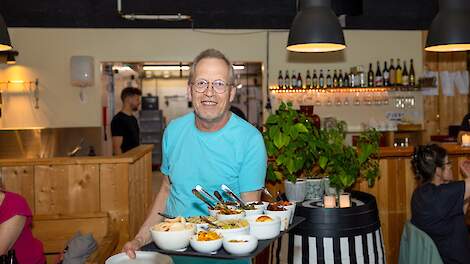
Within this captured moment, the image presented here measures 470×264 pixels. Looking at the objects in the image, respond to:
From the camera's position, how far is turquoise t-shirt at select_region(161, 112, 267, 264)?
6.46ft

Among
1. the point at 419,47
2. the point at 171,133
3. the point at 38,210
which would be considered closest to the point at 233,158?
the point at 171,133

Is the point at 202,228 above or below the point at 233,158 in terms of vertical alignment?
below

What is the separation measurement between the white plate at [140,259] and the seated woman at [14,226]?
53.4 inches

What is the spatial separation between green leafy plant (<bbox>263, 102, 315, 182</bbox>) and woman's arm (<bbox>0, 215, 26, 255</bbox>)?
156 cm

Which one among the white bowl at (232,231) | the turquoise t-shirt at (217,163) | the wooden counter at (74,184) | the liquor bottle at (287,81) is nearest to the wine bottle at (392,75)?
the liquor bottle at (287,81)

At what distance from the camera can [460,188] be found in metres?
3.15

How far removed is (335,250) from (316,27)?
208 centimetres

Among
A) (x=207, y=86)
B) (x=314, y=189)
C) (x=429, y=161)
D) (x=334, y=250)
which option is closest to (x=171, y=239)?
(x=207, y=86)

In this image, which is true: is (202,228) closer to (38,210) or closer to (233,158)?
(233,158)

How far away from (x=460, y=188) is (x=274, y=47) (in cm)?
476

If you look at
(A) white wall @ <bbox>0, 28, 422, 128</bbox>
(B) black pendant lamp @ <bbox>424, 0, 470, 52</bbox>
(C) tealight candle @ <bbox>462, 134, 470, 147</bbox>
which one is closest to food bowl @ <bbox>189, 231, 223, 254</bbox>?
(B) black pendant lamp @ <bbox>424, 0, 470, 52</bbox>

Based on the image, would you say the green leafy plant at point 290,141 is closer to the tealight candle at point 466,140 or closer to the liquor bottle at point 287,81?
the tealight candle at point 466,140

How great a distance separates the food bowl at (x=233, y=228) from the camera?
1.62 metres

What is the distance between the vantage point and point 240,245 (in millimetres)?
1554
